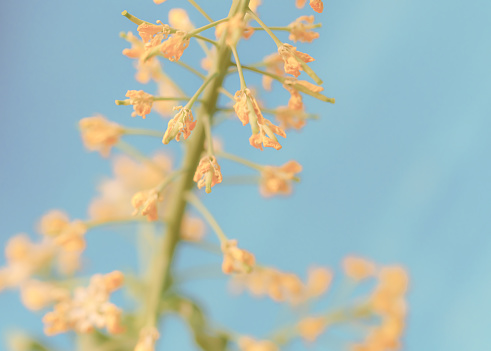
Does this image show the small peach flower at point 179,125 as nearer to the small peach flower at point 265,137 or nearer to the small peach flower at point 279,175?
the small peach flower at point 265,137

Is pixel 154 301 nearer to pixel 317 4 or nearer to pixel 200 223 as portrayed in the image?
pixel 200 223

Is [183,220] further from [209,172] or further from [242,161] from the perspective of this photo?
[209,172]

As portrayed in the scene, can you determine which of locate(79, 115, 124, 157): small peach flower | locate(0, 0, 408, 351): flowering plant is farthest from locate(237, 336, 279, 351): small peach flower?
locate(79, 115, 124, 157): small peach flower

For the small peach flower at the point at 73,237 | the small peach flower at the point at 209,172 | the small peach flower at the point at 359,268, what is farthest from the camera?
the small peach flower at the point at 359,268

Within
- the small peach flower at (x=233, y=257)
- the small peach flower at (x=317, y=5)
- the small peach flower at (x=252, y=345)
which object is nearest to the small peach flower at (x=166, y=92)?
the small peach flower at (x=233, y=257)

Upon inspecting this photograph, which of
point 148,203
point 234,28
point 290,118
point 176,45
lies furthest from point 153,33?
point 290,118

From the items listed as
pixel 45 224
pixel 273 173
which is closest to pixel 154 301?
pixel 45 224
